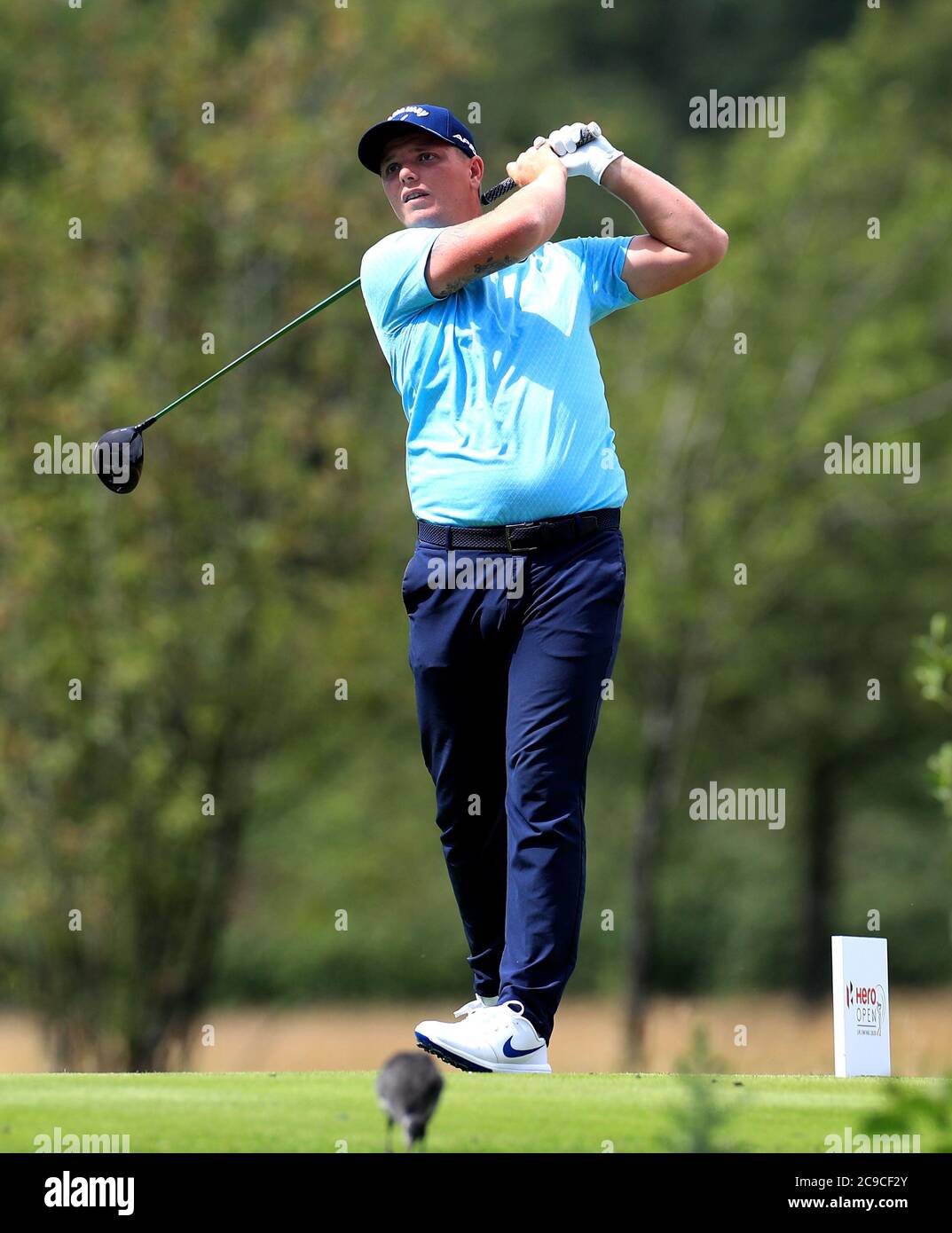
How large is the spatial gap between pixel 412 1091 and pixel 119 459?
8.18 feet

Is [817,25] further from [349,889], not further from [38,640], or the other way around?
[38,640]

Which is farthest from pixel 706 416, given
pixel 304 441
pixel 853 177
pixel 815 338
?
pixel 304 441

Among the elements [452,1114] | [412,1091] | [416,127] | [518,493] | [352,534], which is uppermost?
[416,127]

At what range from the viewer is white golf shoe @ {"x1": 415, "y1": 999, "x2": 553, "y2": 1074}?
15.5 ft

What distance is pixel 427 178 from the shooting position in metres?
5.11

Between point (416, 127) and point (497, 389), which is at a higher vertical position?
point (416, 127)

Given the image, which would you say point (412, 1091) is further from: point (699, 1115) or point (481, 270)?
point (481, 270)

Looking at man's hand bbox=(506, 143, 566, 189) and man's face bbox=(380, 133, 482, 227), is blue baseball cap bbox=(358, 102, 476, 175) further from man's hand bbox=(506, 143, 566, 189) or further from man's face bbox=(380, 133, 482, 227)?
man's hand bbox=(506, 143, 566, 189)

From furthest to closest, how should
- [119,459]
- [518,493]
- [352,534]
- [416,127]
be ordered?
[352,534] < [119,459] < [416,127] < [518,493]

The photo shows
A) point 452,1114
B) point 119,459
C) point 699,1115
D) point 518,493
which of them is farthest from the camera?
point 119,459

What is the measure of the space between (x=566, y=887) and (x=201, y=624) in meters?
9.35

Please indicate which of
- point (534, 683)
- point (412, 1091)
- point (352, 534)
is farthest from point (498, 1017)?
point (352, 534)

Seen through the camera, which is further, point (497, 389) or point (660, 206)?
point (660, 206)

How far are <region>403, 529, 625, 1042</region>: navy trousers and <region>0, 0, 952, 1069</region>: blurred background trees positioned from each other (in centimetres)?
856
